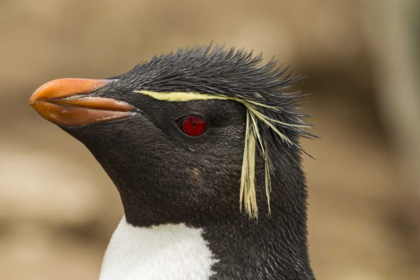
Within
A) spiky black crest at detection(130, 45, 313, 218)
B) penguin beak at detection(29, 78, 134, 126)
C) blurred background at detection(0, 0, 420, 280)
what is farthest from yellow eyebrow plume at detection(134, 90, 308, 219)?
blurred background at detection(0, 0, 420, 280)

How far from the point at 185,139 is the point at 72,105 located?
1.18 ft

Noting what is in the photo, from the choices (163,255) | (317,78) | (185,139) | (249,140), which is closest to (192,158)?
(185,139)

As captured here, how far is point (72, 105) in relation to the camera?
1.99 meters

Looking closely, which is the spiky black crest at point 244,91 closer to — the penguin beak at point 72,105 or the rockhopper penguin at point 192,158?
the rockhopper penguin at point 192,158

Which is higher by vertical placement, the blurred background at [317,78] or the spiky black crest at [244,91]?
the blurred background at [317,78]

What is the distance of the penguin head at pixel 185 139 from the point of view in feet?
6.64

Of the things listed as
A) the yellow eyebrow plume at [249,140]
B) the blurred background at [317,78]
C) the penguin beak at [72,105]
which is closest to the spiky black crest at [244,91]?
the yellow eyebrow plume at [249,140]

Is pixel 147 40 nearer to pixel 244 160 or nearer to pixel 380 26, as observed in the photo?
pixel 380 26

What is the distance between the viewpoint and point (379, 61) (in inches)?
297

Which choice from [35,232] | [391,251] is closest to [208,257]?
[35,232]

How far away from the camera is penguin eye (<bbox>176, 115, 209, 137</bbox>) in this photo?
6.66ft

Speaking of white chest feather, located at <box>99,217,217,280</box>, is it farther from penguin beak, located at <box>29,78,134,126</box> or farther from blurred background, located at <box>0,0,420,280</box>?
blurred background, located at <box>0,0,420,280</box>

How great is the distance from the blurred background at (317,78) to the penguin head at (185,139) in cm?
416

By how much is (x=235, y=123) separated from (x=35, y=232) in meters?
3.98
